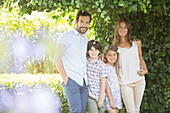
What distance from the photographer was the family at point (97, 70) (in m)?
2.38

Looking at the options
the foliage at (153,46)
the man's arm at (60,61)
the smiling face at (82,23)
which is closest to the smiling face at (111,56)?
the smiling face at (82,23)

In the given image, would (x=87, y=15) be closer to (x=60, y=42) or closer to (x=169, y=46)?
(x=60, y=42)

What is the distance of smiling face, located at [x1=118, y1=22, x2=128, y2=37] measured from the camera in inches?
116

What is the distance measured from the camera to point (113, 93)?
9.09ft

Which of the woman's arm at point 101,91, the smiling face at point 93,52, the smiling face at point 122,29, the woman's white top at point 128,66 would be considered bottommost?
the woman's arm at point 101,91

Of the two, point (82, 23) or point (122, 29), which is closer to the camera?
point (82, 23)

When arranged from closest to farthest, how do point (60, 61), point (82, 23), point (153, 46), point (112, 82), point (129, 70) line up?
point (60, 61) < point (82, 23) < point (112, 82) < point (129, 70) < point (153, 46)

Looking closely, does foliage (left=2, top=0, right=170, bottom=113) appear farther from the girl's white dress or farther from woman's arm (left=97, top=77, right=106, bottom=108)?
woman's arm (left=97, top=77, right=106, bottom=108)

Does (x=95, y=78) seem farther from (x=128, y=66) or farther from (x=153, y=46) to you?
(x=153, y=46)

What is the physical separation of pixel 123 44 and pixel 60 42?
97cm

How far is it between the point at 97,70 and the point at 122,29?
0.71m

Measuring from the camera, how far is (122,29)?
2.97 m

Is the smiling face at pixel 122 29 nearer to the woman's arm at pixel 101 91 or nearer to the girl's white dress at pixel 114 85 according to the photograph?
the girl's white dress at pixel 114 85

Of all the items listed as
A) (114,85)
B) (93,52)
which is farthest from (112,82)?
(93,52)
